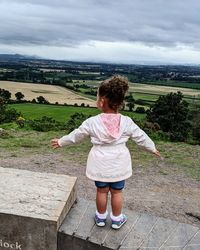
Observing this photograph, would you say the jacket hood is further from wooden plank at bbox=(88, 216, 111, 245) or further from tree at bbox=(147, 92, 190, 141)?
tree at bbox=(147, 92, 190, 141)

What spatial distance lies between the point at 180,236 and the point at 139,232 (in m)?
0.43

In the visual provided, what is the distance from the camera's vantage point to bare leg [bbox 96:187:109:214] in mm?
3964

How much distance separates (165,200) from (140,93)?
50.5 meters

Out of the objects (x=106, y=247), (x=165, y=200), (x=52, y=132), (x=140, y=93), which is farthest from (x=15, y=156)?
(x=140, y=93)

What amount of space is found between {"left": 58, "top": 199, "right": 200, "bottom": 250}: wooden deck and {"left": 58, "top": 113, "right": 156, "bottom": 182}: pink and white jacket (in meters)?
0.61

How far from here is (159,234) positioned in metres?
4.02

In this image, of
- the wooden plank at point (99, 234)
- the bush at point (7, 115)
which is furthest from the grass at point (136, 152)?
the wooden plank at point (99, 234)

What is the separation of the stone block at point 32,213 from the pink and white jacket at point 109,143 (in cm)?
58

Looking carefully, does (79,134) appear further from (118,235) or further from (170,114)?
(170,114)

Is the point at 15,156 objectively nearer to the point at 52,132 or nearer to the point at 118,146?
the point at 52,132

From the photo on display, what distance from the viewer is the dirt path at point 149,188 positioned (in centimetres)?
593

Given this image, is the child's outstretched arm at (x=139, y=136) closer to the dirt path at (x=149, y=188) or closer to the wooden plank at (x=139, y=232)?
the wooden plank at (x=139, y=232)

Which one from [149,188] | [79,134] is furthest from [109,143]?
[149,188]

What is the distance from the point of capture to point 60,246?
13.1ft
